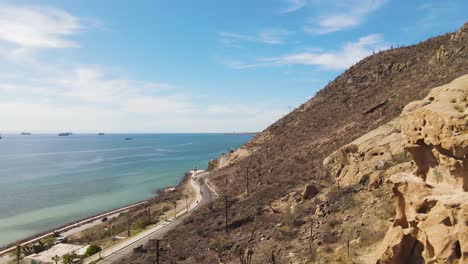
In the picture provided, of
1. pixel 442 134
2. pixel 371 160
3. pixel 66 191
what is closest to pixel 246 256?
pixel 371 160

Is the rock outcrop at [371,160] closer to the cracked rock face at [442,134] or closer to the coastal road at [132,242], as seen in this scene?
the cracked rock face at [442,134]

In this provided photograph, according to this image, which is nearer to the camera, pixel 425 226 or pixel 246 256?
pixel 425 226

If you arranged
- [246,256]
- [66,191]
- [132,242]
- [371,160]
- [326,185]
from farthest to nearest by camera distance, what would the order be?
1. [66,191]
2. [132,242]
3. [326,185]
4. [371,160]
5. [246,256]

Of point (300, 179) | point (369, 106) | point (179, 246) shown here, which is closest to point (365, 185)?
point (300, 179)

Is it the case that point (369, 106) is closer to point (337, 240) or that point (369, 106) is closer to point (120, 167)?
point (337, 240)

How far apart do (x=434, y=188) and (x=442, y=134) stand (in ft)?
7.39

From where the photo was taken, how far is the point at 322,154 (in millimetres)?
49969

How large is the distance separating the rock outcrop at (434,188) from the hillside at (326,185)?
1034mm

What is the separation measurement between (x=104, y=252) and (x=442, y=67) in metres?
59.0

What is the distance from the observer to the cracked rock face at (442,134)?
10266 mm

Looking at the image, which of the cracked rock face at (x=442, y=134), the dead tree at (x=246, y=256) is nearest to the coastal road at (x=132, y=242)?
the dead tree at (x=246, y=256)

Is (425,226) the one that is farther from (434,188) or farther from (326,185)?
(326,185)

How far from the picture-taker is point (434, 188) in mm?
11852

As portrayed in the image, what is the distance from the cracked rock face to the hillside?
2.68 ft
